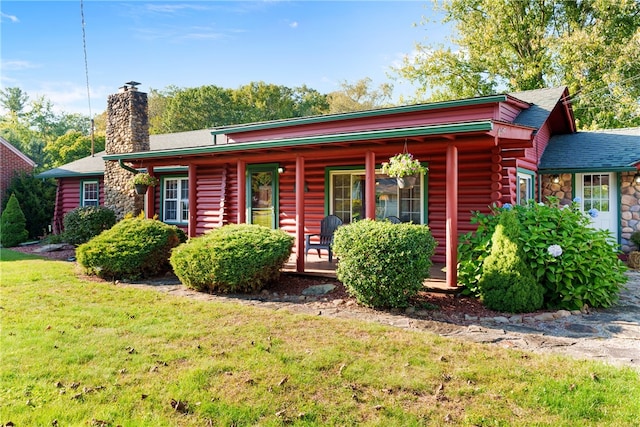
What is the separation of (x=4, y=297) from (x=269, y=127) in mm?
6684

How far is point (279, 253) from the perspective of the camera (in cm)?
643

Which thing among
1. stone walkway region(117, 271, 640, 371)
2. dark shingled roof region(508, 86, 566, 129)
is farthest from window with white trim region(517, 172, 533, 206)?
stone walkway region(117, 271, 640, 371)

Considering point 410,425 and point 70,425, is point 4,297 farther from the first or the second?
point 410,425

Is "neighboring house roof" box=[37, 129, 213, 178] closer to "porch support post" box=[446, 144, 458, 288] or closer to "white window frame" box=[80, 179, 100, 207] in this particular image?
"white window frame" box=[80, 179, 100, 207]

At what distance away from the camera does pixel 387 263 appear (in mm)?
5238

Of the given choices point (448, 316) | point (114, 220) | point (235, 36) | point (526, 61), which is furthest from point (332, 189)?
point (526, 61)

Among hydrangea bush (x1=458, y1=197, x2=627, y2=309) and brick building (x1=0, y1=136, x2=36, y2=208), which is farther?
brick building (x1=0, y1=136, x2=36, y2=208)

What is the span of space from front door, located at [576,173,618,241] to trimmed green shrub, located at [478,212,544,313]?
5.56 meters

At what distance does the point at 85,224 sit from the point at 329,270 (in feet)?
26.4

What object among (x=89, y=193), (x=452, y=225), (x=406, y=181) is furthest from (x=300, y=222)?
(x=89, y=193)

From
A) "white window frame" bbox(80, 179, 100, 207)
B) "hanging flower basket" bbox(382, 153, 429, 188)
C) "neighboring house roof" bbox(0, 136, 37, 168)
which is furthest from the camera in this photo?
"neighboring house roof" bbox(0, 136, 37, 168)

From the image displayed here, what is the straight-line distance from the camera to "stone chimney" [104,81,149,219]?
13.0 m

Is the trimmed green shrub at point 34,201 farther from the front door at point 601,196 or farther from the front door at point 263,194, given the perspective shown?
the front door at point 601,196

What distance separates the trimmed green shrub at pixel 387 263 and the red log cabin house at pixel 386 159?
0.83 metres
